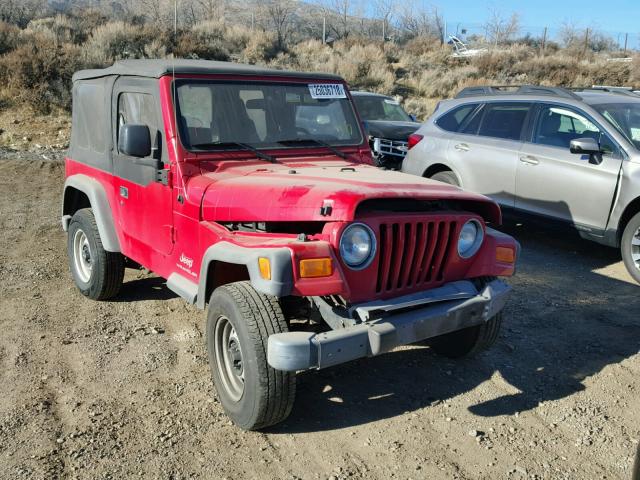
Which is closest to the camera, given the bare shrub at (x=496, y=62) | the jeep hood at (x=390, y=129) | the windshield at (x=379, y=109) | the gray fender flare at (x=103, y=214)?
the gray fender flare at (x=103, y=214)

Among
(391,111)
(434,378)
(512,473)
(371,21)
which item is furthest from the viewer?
(371,21)

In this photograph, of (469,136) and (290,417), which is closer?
(290,417)

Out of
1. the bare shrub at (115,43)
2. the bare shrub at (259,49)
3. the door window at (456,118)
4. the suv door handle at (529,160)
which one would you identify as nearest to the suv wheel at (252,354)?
the suv door handle at (529,160)

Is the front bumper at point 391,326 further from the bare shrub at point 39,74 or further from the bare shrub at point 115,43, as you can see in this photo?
the bare shrub at point 115,43

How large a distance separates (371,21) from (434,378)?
135ft

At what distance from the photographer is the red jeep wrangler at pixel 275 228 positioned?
3328 millimetres

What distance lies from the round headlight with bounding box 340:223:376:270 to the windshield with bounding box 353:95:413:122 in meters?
9.25

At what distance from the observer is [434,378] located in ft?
14.2

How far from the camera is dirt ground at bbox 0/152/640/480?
336cm

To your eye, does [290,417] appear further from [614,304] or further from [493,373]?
[614,304]

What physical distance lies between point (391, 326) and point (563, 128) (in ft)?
15.8

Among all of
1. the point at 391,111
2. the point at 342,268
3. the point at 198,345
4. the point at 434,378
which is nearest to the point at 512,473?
the point at 434,378

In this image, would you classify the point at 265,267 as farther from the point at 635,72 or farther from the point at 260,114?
the point at 635,72

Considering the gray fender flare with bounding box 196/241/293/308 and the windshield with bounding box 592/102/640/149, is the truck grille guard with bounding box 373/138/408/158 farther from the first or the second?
the gray fender flare with bounding box 196/241/293/308
